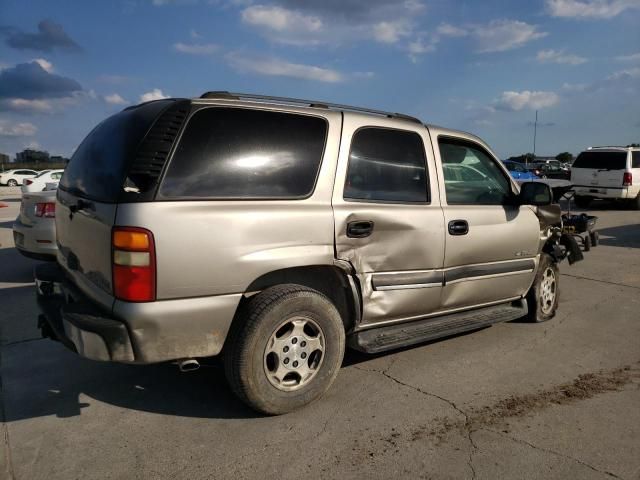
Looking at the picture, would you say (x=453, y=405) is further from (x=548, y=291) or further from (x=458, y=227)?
(x=548, y=291)

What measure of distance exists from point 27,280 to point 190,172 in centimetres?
526

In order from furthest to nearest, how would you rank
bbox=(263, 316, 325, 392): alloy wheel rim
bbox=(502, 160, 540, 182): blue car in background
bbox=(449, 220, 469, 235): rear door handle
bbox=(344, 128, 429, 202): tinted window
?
bbox=(502, 160, 540, 182): blue car in background < bbox=(449, 220, 469, 235): rear door handle < bbox=(344, 128, 429, 202): tinted window < bbox=(263, 316, 325, 392): alloy wheel rim

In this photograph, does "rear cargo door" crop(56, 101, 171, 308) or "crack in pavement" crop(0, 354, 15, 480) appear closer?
"crack in pavement" crop(0, 354, 15, 480)

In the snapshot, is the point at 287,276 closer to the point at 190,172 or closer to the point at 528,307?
the point at 190,172

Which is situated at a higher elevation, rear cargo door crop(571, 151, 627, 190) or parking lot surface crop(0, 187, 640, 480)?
rear cargo door crop(571, 151, 627, 190)

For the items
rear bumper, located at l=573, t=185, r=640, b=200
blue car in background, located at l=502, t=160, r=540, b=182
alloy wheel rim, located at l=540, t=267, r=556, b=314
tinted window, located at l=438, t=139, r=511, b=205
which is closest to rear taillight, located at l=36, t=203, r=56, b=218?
tinted window, located at l=438, t=139, r=511, b=205

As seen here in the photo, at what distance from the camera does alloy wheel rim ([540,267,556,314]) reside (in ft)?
16.5

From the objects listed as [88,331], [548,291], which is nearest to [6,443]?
[88,331]

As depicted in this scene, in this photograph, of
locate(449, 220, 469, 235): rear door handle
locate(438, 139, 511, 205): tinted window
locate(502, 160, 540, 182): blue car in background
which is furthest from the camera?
locate(502, 160, 540, 182): blue car in background

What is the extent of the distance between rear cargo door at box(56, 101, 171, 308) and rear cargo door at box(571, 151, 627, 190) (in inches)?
635

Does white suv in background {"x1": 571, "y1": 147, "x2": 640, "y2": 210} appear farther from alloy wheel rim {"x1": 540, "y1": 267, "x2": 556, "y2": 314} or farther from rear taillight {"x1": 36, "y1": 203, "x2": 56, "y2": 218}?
rear taillight {"x1": 36, "y1": 203, "x2": 56, "y2": 218}

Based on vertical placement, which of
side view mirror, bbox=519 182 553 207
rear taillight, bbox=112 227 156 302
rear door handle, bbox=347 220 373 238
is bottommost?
rear taillight, bbox=112 227 156 302

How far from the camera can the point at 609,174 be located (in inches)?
627

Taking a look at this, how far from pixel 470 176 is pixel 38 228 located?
504cm
